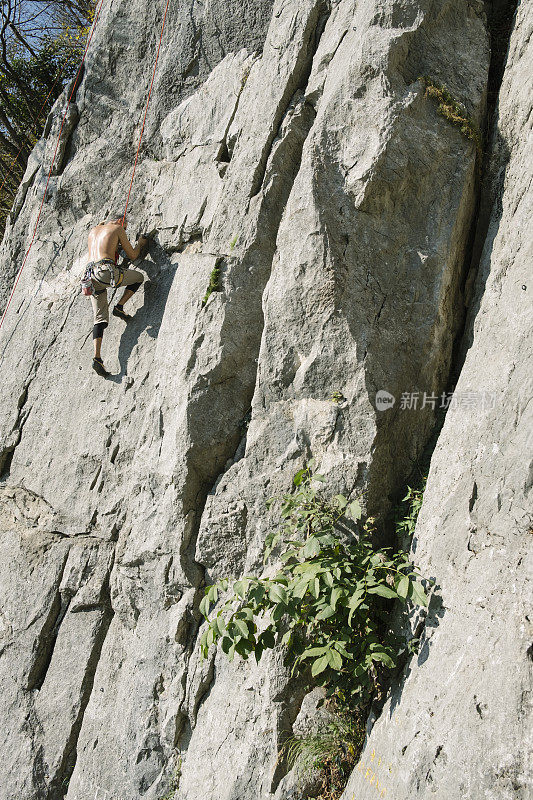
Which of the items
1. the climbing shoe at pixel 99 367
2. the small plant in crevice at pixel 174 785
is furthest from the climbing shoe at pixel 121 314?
the small plant in crevice at pixel 174 785

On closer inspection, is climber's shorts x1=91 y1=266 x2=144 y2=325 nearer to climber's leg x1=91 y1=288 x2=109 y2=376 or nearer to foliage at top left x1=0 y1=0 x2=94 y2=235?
climber's leg x1=91 y1=288 x2=109 y2=376

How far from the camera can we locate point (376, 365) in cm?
Answer: 479

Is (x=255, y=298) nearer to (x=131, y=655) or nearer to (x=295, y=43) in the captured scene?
(x=295, y=43)

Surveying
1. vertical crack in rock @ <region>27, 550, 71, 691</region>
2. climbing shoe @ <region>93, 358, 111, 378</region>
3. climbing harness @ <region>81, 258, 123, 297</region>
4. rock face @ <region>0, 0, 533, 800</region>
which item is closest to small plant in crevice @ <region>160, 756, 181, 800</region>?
rock face @ <region>0, 0, 533, 800</region>

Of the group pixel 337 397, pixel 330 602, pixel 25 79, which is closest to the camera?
pixel 330 602

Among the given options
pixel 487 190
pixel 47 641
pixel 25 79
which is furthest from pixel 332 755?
pixel 25 79

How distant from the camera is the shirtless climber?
646 cm

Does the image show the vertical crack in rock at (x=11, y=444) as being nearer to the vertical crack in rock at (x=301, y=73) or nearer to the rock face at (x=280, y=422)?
the rock face at (x=280, y=422)

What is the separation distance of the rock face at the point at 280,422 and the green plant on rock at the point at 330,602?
23 centimetres

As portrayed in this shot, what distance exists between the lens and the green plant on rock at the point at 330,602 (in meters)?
3.85

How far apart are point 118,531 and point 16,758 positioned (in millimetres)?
2153

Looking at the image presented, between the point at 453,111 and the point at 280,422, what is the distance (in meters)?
2.90

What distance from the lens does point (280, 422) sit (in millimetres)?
5043

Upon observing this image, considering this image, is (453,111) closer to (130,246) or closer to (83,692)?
(130,246)
